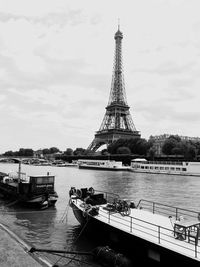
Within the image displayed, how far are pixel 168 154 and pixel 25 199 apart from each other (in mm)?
124768

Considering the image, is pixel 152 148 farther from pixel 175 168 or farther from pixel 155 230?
pixel 155 230

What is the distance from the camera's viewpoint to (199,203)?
37094 millimetres

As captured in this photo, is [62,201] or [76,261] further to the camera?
[62,201]

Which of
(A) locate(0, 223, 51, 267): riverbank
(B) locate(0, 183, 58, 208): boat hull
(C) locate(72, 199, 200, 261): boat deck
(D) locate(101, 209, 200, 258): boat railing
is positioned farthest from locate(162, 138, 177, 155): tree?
(A) locate(0, 223, 51, 267): riverbank

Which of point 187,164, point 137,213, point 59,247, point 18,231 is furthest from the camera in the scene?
point 187,164

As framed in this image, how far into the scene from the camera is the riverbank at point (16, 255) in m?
13.7

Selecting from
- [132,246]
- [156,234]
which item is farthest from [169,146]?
[132,246]

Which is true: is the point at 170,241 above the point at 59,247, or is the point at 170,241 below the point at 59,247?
above

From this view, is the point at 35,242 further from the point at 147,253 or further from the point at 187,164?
the point at 187,164

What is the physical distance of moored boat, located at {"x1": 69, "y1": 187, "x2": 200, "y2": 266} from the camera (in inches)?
537

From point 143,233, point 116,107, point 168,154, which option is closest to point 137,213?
point 143,233

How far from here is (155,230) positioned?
1644 centimetres

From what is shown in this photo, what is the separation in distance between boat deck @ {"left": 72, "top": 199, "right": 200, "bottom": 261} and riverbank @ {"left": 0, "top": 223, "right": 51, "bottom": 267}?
4697 mm

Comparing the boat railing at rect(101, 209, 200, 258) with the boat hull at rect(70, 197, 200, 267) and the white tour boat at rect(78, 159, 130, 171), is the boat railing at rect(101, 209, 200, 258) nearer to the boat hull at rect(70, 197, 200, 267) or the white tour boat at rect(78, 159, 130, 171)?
→ the boat hull at rect(70, 197, 200, 267)
